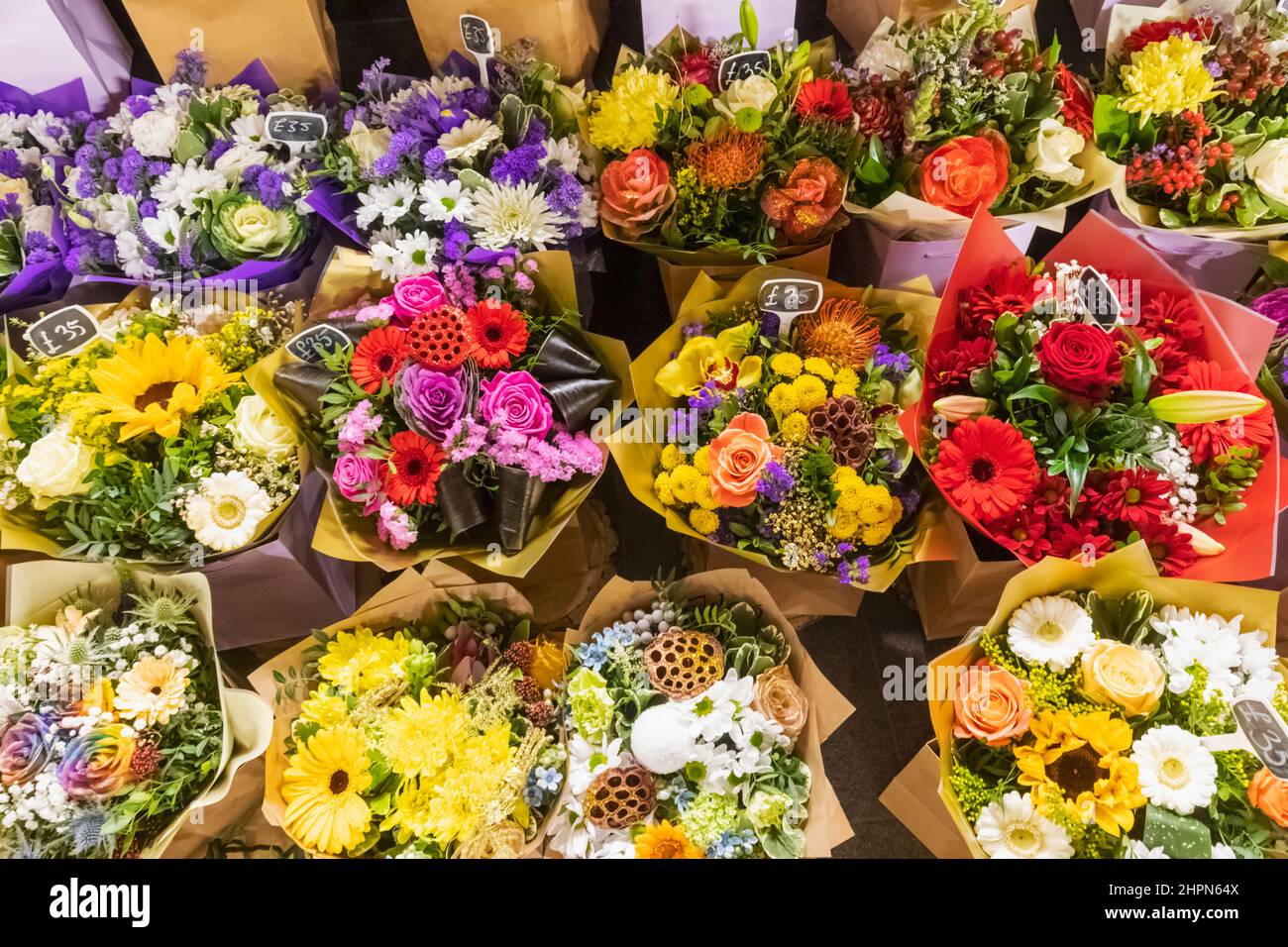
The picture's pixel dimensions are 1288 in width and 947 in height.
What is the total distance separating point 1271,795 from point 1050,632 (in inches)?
15.4

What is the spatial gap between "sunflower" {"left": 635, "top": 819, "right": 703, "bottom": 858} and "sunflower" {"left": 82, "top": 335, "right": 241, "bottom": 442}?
4.12 ft

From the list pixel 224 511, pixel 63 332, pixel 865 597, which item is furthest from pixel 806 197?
pixel 63 332

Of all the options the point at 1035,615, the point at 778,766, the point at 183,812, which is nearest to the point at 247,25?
the point at 183,812

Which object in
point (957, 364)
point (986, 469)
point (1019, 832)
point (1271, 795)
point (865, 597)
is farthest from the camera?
point (865, 597)

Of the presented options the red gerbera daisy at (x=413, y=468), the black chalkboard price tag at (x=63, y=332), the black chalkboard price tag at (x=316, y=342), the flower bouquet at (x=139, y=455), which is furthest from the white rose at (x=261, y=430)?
the black chalkboard price tag at (x=63, y=332)

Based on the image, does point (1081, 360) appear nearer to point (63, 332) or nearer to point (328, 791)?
point (328, 791)

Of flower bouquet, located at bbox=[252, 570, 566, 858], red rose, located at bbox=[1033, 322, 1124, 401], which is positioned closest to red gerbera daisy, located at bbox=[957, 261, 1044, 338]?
red rose, located at bbox=[1033, 322, 1124, 401]

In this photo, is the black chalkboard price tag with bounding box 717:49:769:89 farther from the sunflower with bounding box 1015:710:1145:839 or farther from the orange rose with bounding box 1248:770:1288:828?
the orange rose with bounding box 1248:770:1288:828

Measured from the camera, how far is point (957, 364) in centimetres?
157

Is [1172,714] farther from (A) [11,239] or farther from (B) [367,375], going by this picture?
(A) [11,239]

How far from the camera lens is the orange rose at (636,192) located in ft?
5.63

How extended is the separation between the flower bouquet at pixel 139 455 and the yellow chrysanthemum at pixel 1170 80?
2030mm

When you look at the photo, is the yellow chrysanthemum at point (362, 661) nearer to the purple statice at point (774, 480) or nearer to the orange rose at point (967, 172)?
the purple statice at point (774, 480)
